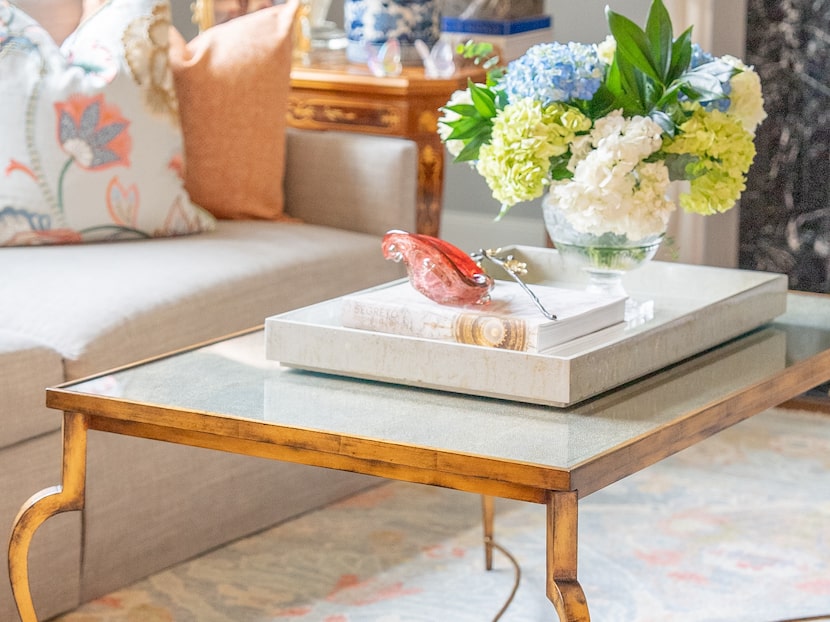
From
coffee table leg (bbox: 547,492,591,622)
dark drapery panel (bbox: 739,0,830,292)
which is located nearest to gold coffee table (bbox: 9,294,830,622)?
coffee table leg (bbox: 547,492,591,622)

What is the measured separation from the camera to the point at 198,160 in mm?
2604

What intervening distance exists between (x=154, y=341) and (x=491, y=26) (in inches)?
63.4

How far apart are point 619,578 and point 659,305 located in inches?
24.1

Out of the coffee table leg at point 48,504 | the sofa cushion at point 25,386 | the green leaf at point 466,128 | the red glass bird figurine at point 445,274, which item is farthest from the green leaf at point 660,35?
the sofa cushion at point 25,386

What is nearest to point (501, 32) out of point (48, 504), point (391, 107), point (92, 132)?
point (391, 107)

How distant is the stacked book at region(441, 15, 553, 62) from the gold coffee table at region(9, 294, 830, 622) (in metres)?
1.83

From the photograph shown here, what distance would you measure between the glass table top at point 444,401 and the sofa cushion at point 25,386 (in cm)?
32

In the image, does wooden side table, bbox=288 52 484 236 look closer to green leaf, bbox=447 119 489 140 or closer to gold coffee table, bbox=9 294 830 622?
green leaf, bbox=447 119 489 140

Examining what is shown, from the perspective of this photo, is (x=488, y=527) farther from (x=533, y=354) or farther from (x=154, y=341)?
(x=533, y=354)

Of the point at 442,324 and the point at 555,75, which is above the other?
the point at 555,75

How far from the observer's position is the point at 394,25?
3.14 metres

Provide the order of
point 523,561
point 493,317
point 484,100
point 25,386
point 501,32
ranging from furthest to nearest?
point 501,32 < point 523,561 < point 25,386 < point 484,100 < point 493,317

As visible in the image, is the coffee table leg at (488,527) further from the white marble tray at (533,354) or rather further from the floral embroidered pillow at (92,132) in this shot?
the floral embroidered pillow at (92,132)

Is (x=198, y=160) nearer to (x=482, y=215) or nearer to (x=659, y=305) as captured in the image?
(x=659, y=305)
